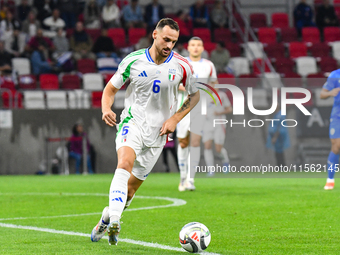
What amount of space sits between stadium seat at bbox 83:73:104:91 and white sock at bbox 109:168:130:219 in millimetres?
13105

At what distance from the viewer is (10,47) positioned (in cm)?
1953

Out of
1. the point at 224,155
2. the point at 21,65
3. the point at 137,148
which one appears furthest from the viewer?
the point at 21,65

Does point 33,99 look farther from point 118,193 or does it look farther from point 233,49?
point 118,193

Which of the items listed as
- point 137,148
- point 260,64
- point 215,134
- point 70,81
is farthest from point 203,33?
point 137,148

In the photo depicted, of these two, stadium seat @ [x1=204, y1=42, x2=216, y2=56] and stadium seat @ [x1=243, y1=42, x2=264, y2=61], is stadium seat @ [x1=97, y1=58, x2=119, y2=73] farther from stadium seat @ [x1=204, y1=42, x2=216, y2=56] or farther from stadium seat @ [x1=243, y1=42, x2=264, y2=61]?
stadium seat @ [x1=243, y1=42, x2=264, y2=61]

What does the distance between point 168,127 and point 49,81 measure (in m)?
13.3

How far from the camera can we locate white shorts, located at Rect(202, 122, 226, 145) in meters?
11.9

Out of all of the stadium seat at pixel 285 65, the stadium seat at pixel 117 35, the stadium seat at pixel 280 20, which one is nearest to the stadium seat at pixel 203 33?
the stadium seat at pixel 117 35

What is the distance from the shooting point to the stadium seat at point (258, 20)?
2227 cm

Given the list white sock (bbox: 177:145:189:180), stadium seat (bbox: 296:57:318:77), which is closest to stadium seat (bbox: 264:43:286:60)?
stadium seat (bbox: 296:57:318:77)

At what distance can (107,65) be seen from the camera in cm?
1908

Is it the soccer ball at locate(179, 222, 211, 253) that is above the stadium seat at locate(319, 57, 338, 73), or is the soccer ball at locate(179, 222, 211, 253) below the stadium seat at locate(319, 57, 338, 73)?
below

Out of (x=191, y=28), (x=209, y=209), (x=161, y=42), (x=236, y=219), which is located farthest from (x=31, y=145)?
(x=161, y=42)

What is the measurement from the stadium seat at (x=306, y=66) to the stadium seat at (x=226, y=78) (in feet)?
8.91
